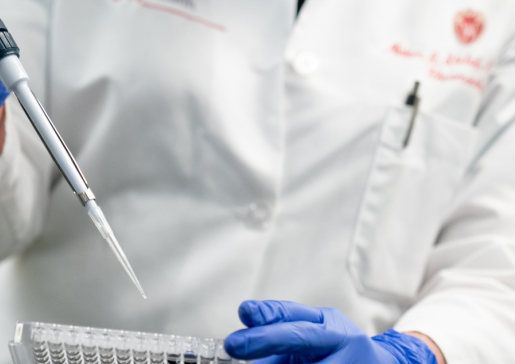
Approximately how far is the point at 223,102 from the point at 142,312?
33 cm

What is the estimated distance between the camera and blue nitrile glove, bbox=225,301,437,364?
0.35 m

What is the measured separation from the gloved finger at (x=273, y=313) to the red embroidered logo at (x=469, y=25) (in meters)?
0.53

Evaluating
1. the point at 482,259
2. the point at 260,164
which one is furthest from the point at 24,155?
the point at 482,259

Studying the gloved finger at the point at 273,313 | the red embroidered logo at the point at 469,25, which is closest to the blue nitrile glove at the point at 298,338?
the gloved finger at the point at 273,313

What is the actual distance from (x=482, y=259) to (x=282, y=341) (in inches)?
16.3

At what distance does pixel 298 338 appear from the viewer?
1.22 feet

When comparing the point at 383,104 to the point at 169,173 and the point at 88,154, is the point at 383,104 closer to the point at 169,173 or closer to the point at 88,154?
the point at 169,173

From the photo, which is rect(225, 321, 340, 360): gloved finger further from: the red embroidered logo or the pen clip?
the red embroidered logo

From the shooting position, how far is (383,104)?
2.13 feet

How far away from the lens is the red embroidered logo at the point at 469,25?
681mm

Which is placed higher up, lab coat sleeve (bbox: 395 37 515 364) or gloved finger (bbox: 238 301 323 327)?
gloved finger (bbox: 238 301 323 327)

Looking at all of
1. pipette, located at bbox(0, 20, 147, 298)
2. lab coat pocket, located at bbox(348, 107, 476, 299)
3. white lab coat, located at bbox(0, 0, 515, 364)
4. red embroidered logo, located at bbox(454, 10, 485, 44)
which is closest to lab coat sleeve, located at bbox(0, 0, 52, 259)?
white lab coat, located at bbox(0, 0, 515, 364)

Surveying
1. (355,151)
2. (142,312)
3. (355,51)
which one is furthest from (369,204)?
(142,312)

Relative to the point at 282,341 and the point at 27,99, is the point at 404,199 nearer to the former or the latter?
the point at 282,341
